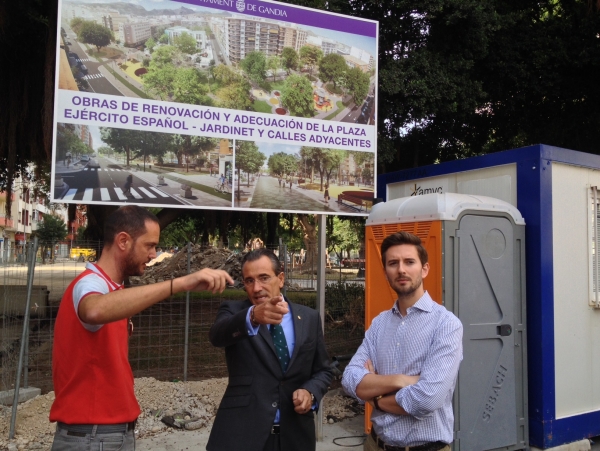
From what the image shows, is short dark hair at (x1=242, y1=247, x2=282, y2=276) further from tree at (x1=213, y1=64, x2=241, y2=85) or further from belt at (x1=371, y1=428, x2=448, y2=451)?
tree at (x1=213, y1=64, x2=241, y2=85)

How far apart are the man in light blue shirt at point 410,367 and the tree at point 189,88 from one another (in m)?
3.30

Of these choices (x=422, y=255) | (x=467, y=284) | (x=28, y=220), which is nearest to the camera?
(x=422, y=255)

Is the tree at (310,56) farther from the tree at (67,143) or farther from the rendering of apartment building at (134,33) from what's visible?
the tree at (67,143)

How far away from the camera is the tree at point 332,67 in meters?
6.08

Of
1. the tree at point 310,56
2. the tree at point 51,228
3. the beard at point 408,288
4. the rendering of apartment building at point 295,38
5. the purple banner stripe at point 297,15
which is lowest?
the beard at point 408,288

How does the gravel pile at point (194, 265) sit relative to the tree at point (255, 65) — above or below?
below

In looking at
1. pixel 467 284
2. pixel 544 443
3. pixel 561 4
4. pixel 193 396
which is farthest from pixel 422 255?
pixel 561 4

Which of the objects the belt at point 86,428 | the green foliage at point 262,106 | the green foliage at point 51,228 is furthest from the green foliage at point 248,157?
the green foliage at point 51,228

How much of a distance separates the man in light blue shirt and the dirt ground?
13.0 feet

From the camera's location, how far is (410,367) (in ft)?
8.00

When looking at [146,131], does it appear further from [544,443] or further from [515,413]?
[544,443]

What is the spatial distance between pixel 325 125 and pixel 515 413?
346cm

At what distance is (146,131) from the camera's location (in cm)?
502

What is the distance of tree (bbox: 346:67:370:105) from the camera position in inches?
244
